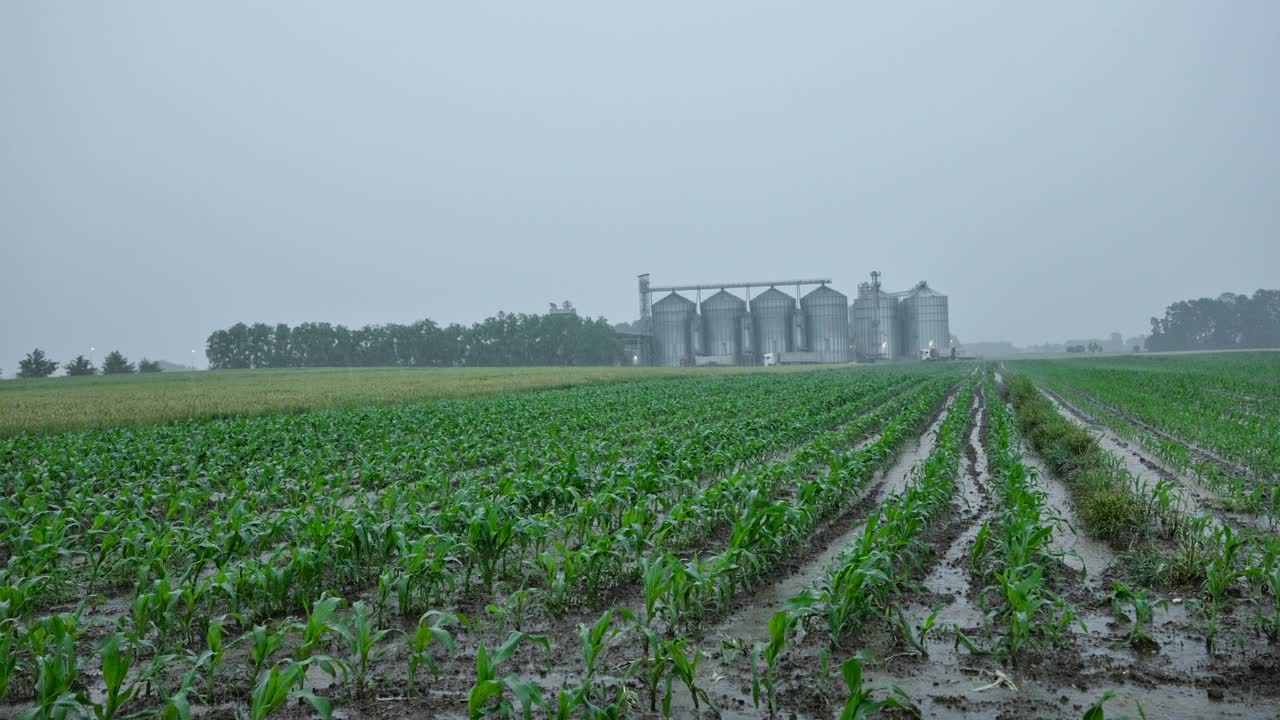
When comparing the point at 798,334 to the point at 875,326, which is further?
Result: the point at 875,326

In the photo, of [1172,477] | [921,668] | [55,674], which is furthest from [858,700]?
[1172,477]

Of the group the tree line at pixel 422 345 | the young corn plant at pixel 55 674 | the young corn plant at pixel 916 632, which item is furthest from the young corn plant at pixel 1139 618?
the tree line at pixel 422 345

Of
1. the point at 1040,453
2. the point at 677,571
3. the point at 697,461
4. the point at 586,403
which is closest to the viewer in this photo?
the point at 677,571

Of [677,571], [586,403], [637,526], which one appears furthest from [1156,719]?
[586,403]

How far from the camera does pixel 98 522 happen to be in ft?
21.5

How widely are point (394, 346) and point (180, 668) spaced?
10158 centimetres

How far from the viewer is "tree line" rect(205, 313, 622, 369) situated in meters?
98.1

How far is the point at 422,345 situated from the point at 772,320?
47.7 meters

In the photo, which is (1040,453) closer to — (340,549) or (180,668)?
(340,549)

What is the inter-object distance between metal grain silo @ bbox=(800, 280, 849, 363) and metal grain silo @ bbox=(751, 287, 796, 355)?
7.97ft

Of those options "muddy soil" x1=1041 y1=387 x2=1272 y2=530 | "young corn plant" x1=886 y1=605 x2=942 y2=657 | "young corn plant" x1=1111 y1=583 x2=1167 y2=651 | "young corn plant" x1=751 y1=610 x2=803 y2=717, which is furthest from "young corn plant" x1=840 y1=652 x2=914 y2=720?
"muddy soil" x1=1041 y1=387 x2=1272 y2=530

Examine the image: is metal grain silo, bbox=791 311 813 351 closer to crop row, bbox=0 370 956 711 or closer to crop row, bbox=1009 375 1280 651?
crop row, bbox=0 370 956 711

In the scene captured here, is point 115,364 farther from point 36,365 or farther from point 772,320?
point 772,320

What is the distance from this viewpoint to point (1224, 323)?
123938 mm
